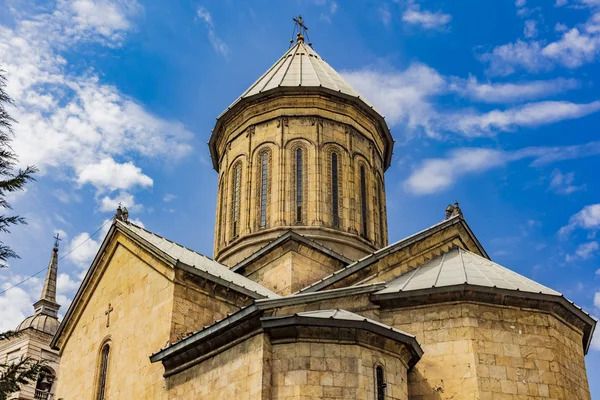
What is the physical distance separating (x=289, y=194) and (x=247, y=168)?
1.54m

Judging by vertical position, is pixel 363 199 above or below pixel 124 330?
above

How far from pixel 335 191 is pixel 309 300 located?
6480mm

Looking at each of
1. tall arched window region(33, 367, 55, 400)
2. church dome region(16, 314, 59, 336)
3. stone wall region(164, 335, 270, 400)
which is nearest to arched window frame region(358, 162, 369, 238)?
stone wall region(164, 335, 270, 400)

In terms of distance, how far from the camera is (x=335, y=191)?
18.3 m

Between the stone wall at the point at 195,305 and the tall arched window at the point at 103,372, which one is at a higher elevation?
the stone wall at the point at 195,305

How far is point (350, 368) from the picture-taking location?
10.8m

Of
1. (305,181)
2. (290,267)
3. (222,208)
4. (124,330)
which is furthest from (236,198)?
(124,330)

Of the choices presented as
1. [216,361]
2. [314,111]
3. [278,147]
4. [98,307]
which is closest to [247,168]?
[278,147]

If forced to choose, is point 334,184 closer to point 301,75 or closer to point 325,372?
point 301,75

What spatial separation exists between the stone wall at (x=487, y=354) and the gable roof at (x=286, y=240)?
395cm

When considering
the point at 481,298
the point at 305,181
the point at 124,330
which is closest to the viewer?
the point at 481,298

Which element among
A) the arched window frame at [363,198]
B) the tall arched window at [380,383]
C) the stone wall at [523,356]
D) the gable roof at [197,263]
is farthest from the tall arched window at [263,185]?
the tall arched window at [380,383]

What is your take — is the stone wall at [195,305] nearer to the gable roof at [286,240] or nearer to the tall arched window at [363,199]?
the gable roof at [286,240]

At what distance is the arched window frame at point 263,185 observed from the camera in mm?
18033
